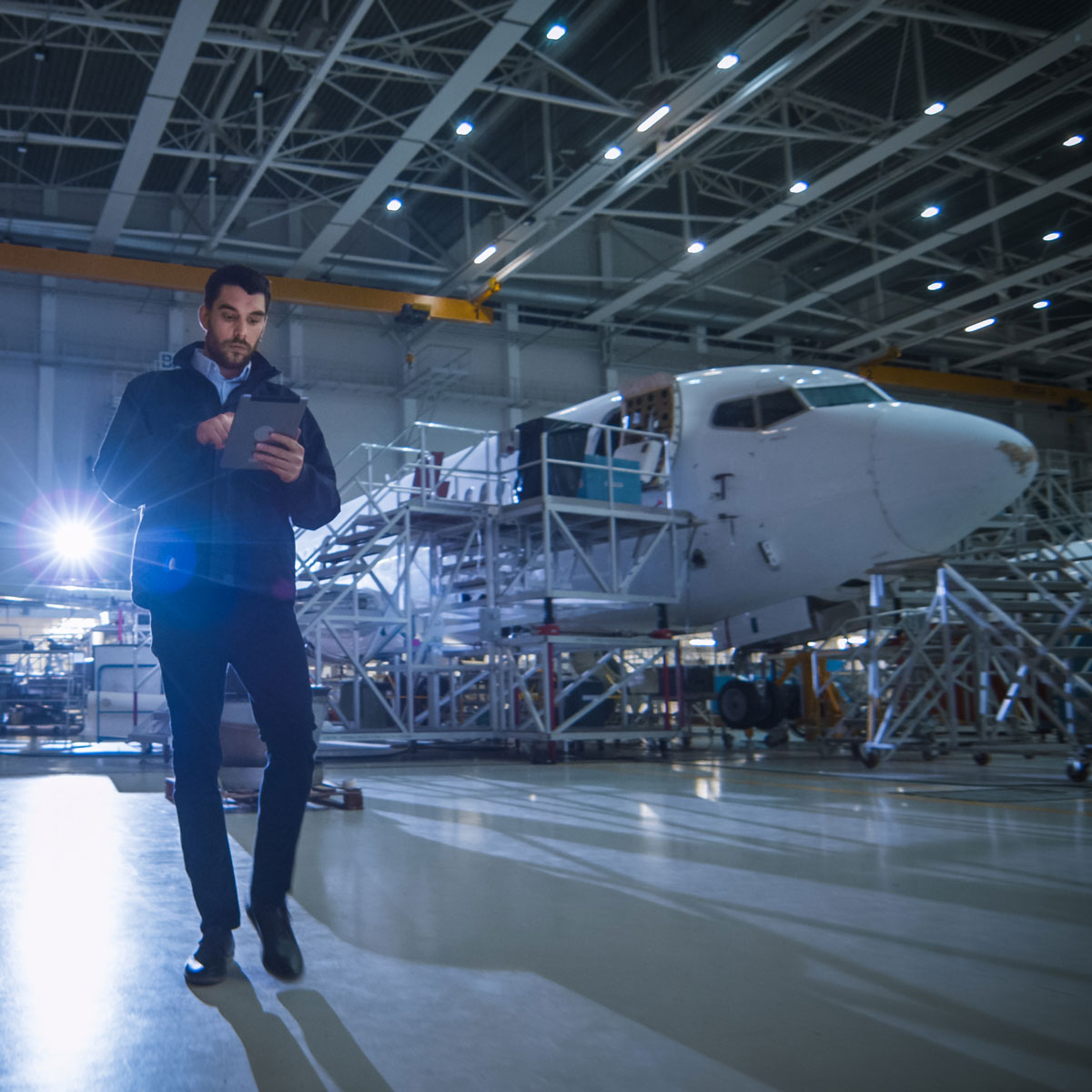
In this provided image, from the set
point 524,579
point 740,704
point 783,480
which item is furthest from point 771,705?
point 783,480

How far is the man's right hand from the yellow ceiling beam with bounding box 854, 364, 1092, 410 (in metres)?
31.2

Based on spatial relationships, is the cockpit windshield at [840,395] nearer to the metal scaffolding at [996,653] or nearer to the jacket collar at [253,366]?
the metal scaffolding at [996,653]

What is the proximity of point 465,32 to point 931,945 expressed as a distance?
790 inches

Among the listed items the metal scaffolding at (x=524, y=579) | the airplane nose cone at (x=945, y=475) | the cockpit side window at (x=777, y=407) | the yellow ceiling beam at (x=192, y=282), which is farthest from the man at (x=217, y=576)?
the yellow ceiling beam at (x=192, y=282)

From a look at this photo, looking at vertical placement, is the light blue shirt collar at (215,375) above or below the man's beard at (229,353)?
below

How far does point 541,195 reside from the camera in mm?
23188

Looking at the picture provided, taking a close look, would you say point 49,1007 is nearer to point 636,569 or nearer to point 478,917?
point 478,917

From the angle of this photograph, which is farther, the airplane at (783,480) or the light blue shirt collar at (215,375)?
the airplane at (783,480)

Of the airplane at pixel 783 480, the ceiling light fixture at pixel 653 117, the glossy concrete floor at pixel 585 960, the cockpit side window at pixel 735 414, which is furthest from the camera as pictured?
the ceiling light fixture at pixel 653 117

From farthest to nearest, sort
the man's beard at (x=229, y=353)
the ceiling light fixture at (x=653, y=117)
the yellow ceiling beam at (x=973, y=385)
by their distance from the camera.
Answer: the yellow ceiling beam at (x=973, y=385) < the ceiling light fixture at (x=653, y=117) < the man's beard at (x=229, y=353)

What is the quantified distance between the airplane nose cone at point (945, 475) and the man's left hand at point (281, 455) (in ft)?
26.5

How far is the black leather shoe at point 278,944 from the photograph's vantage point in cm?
→ 247

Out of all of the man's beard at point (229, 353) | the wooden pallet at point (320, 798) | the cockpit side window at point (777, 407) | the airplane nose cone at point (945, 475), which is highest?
the cockpit side window at point (777, 407)

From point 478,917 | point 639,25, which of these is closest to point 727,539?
point 478,917
